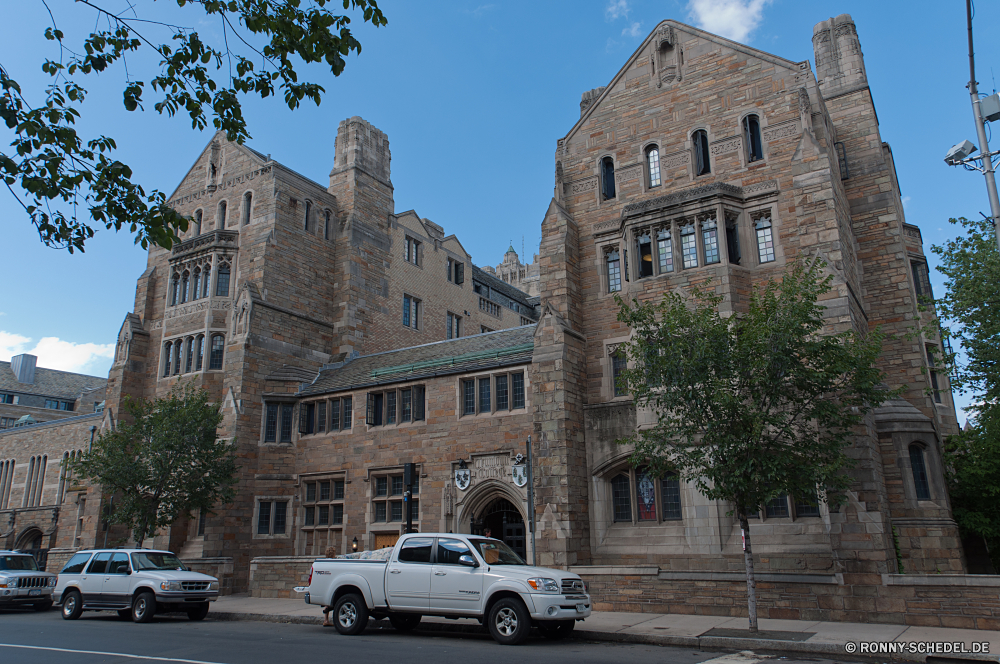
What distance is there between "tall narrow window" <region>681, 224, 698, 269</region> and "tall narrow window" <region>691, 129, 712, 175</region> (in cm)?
199

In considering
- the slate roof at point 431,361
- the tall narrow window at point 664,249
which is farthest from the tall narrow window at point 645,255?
the slate roof at point 431,361

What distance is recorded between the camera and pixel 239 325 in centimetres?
2717

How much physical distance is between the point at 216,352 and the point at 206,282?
3273 millimetres

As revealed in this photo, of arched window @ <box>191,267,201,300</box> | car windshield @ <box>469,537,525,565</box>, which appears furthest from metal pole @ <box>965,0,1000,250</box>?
arched window @ <box>191,267,201,300</box>

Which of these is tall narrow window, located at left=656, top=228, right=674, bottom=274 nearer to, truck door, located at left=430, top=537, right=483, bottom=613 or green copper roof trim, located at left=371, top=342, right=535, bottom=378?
green copper roof trim, located at left=371, top=342, right=535, bottom=378

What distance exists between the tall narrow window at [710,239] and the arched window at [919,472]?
7.34 meters

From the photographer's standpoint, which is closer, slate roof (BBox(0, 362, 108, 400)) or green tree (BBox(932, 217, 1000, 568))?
green tree (BBox(932, 217, 1000, 568))

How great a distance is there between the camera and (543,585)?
12.0 meters

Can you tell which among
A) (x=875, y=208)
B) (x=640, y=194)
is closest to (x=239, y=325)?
(x=640, y=194)

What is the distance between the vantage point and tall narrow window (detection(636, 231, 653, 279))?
20.7 meters

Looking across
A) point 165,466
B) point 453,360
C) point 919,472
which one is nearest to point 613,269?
point 453,360

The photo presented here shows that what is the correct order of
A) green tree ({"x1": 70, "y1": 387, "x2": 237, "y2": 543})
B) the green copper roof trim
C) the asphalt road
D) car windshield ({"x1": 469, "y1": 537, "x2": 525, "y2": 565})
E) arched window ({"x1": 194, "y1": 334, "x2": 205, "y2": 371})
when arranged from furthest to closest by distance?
arched window ({"x1": 194, "y1": 334, "x2": 205, "y2": 371})
green tree ({"x1": 70, "y1": 387, "x2": 237, "y2": 543})
the green copper roof trim
car windshield ({"x1": 469, "y1": 537, "x2": 525, "y2": 565})
the asphalt road

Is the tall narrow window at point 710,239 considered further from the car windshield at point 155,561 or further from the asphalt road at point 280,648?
the car windshield at point 155,561

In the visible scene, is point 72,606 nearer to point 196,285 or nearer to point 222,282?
point 222,282
